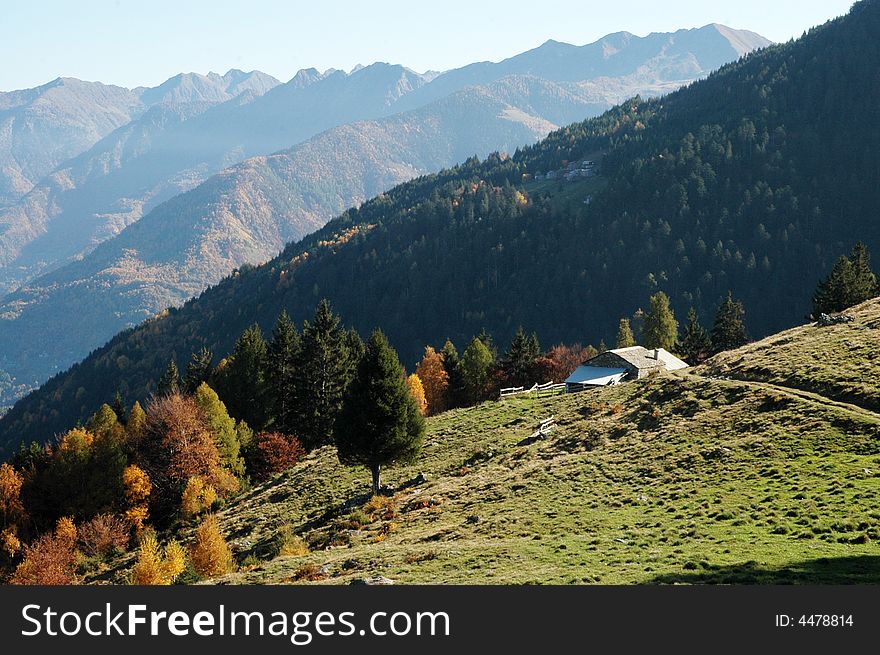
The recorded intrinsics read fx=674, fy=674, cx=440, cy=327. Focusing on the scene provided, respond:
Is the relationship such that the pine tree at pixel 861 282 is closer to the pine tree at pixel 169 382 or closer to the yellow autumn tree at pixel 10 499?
the pine tree at pixel 169 382

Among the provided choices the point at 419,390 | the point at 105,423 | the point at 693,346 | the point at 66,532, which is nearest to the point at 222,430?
the point at 66,532

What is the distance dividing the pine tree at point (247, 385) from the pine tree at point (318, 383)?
18.1ft

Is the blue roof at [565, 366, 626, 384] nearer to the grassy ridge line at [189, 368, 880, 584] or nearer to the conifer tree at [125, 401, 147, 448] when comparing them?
the grassy ridge line at [189, 368, 880, 584]

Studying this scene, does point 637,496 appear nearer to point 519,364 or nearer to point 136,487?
point 136,487

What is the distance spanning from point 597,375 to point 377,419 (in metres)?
36.3

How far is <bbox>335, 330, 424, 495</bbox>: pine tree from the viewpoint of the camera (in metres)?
45.9

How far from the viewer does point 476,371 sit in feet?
315

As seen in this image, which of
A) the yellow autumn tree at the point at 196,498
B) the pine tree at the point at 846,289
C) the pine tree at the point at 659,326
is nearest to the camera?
the yellow autumn tree at the point at 196,498

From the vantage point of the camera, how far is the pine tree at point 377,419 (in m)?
45.9

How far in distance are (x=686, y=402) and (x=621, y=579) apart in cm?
2832

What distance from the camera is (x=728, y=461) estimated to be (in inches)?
1341

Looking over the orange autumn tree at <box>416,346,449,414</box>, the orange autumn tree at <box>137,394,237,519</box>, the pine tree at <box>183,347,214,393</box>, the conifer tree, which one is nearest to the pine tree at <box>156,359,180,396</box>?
the pine tree at <box>183,347,214,393</box>

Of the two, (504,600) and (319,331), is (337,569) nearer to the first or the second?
(504,600)

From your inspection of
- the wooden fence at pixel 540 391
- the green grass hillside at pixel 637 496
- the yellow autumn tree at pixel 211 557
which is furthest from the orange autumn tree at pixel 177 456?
the wooden fence at pixel 540 391
